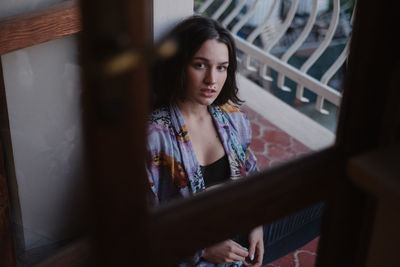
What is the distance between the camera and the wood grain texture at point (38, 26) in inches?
70.9

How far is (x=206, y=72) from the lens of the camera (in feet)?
6.41

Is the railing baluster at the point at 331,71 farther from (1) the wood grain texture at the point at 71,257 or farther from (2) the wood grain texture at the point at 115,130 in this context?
(2) the wood grain texture at the point at 115,130

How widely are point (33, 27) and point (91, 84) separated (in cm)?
140

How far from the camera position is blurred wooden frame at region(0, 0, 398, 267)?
0.62 meters

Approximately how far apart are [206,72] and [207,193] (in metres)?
1.17

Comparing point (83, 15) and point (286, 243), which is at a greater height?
point (83, 15)

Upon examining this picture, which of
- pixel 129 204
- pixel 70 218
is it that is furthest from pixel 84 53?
pixel 70 218

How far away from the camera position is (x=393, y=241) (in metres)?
0.99

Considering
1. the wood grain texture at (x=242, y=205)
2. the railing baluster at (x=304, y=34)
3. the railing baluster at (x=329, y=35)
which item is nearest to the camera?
the wood grain texture at (x=242, y=205)

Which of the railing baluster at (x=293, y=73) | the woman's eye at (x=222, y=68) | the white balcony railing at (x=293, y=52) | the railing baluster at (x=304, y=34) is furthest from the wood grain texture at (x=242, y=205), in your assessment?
the railing baluster at (x=304, y=34)

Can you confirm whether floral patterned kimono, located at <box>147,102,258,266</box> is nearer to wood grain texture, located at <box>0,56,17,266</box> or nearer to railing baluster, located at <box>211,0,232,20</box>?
wood grain texture, located at <box>0,56,17,266</box>

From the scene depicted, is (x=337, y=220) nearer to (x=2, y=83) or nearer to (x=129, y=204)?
(x=129, y=204)

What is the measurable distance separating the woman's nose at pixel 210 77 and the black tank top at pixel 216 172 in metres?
0.31

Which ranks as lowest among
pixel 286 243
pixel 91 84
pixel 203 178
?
pixel 286 243
